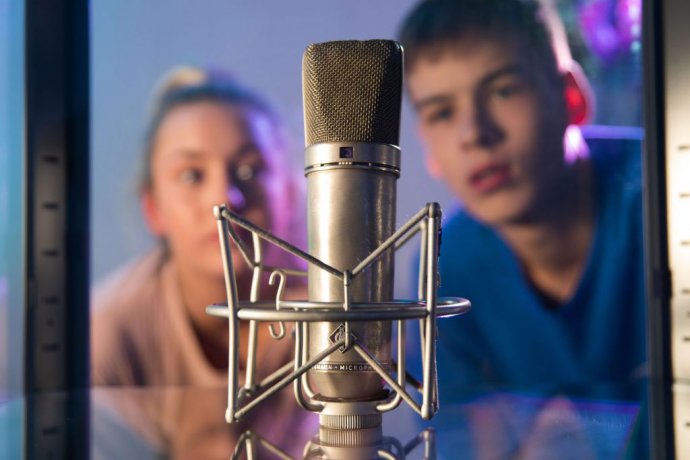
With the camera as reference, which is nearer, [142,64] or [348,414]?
[348,414]

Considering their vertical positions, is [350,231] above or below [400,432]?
above

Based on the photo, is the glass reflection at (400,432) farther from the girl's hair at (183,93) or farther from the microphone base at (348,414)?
the girl's hair at (183,93)

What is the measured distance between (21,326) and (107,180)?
315 mm

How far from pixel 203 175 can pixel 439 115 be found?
47cm

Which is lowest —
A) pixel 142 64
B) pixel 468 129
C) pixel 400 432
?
pixel 400 432

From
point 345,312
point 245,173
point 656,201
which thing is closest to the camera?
point 345,312

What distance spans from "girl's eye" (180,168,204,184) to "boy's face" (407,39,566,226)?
0.45 m

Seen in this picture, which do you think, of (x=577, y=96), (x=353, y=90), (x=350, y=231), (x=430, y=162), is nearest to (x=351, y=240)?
(x=350, y=231)

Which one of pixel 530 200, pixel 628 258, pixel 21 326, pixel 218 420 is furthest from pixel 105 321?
pixel 628 258

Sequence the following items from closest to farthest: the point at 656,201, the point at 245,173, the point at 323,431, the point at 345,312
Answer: the point at 345,312 → the point at 323,431 → the point at 656,201 → the point at 245,173

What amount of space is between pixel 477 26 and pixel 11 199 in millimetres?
924

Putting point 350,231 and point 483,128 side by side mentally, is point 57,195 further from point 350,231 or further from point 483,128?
point 350,231

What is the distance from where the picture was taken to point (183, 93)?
1.35 m

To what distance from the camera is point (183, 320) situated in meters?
1.35
